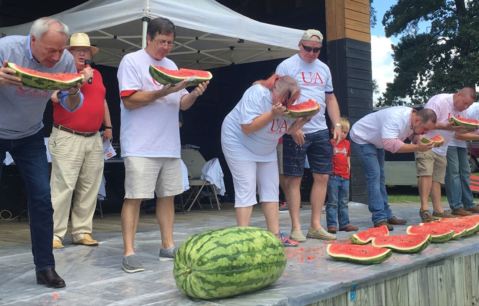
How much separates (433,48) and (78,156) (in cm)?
2978

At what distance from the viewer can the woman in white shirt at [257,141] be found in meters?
4.13

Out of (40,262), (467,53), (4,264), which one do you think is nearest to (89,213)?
(4,264)

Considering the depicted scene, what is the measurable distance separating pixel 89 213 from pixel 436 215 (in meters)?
4.13

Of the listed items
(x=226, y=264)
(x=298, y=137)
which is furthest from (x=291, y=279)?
(x=298, y=137)

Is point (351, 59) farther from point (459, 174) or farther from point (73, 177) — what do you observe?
point (73, 177)

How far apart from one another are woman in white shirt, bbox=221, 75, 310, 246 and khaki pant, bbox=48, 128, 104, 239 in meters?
1.34

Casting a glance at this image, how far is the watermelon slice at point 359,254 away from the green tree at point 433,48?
25638mm

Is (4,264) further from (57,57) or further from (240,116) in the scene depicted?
(240,116)

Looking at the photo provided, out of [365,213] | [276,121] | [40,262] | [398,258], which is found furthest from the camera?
[365,213]

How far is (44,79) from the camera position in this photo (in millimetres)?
2879

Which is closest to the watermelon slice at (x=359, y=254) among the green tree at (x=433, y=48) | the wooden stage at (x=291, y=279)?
the wooden stage at (x=291, y=279)

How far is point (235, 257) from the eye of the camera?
2824 mm

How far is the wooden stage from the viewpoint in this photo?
9.56 ft

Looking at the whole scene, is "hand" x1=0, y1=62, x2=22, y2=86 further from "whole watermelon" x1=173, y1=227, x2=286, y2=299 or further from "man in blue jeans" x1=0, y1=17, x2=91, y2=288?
"whole watermelon" x1=173, y1=227, x2=286, y2=299
